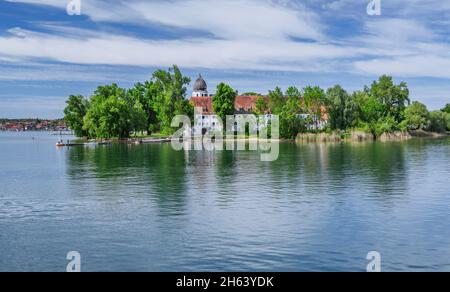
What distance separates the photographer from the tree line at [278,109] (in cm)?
13212

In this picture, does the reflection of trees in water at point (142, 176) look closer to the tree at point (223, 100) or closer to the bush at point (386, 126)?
the tree at point (223, 100)

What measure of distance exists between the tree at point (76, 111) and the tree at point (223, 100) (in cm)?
3731

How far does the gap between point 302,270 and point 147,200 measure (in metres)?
18.8

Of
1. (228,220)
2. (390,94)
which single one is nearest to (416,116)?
(390,94)

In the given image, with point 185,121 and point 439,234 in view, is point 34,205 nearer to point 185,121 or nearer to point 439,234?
point 439,234

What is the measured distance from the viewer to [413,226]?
29266 mm

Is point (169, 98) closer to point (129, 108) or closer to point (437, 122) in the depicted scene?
point (129, 108)

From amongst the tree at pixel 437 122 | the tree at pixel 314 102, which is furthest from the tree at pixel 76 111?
the tree at pixel 437 122

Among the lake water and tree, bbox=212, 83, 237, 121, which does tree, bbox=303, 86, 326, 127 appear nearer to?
tree, bbox=212, 83, 237, 121

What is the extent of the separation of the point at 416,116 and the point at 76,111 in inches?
3879

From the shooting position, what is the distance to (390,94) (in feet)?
537

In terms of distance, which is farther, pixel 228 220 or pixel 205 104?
pixel 205 104

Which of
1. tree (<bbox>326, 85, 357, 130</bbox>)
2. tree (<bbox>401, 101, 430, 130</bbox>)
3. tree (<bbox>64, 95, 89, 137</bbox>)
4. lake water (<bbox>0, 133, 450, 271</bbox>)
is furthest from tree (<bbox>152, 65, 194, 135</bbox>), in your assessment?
lake water (<bbox>0, 133, 450, 271</bbox>)

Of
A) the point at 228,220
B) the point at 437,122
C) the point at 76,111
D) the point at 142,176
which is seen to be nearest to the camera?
the point at 228,220
